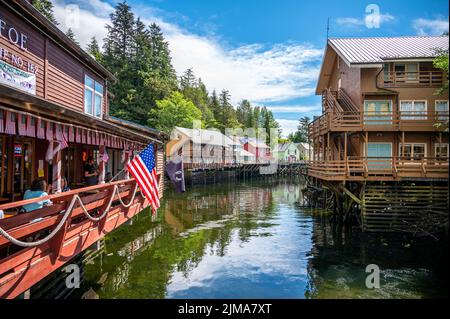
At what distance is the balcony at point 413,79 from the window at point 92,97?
57.7ft

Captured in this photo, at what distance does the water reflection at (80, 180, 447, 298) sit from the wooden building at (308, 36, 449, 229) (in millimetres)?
2979

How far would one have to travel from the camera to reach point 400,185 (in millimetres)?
18312

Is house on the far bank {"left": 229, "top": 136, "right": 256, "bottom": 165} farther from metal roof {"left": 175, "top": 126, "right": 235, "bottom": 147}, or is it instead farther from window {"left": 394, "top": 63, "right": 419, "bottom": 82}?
window {"left": 394, "top": 63, "right": 419, "bottom": 82}

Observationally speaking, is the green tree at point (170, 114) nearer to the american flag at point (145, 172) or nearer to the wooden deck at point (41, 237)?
the american flag at point (145, 172)

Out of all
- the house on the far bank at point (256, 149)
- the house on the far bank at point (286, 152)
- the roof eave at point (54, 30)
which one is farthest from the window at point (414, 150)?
the house on the far bank at point (286, 152)

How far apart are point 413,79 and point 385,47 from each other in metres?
Result: 3.20

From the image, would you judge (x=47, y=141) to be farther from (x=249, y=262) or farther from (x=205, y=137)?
(x=205, y=137)

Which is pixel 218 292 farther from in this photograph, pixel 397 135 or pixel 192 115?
pixel 192 115

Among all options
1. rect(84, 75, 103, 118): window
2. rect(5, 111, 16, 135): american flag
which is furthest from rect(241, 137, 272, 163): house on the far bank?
rect(5, 111, 16, 135): american flag

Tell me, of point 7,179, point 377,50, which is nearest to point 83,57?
point 7,179

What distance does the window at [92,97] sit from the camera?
57.1 feet

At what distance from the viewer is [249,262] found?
13.2 metres

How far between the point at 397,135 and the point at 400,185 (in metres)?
4.39
